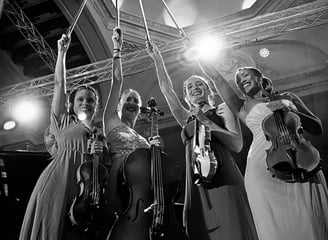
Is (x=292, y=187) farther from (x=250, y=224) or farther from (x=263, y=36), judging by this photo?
(x=263, y=36)

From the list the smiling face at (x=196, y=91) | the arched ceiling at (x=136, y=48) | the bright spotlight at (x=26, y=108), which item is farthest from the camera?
the arched ceiling at (x=136, y=48)

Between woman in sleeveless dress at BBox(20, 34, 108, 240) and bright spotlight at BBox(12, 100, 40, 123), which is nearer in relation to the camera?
woman in sleeveless dress at BBox(20, 34, 108, 240)

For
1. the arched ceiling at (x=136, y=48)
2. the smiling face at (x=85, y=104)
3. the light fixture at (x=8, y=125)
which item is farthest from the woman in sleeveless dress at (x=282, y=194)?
the light fixture at (x=8, y=125)

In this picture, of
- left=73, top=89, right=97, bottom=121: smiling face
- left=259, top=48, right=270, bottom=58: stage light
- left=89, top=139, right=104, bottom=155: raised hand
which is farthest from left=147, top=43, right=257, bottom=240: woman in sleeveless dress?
left=259, top=48, right=270, bottom=58: stage light

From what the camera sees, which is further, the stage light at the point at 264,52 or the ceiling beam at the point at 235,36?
the stage light at the point at 264,52

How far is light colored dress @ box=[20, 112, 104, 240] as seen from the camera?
1943 mm

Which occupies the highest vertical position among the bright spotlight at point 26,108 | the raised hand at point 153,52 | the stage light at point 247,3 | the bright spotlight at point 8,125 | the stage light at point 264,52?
the stage light at point 247,3

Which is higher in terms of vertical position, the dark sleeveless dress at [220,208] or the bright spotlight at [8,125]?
the bright spotlight at [8,125]

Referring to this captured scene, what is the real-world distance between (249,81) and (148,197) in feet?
3.14

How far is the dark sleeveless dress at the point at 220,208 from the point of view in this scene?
1924 millimetres

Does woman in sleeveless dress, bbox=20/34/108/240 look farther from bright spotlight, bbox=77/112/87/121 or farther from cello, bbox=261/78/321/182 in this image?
cello, bbox=261/78/321/182

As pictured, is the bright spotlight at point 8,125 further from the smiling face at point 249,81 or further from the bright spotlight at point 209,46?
the smiling face at point 249,81

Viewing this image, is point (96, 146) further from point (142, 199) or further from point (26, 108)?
point (26, 108)

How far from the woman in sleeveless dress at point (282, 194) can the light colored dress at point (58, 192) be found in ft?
2.79
